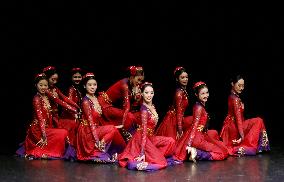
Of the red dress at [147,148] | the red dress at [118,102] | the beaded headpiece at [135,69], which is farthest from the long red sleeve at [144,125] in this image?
the beaded headpiece at [135,69]

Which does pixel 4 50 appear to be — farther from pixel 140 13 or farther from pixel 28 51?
pixel 140 13

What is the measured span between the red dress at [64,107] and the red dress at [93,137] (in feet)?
0.98

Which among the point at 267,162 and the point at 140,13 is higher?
the point at 140,13

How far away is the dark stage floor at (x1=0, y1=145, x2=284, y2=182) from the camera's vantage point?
16.0 feet

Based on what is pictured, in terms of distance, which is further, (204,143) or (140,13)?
(140,13)

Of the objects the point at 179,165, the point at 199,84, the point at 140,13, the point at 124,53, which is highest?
the point at 140,13

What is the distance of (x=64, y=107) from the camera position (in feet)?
20.5

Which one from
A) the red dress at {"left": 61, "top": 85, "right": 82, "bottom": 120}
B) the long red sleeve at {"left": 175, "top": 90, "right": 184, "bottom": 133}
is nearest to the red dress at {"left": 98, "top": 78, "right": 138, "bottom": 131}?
the red dress at {"left": 61, "top": 85, "right": 82, "bottom": 120}

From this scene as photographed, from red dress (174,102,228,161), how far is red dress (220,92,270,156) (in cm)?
26

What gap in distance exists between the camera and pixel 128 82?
20.2ft

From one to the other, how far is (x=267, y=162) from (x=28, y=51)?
3569 mm

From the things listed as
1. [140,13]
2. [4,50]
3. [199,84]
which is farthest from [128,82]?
[4,50]

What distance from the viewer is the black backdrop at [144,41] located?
720cm

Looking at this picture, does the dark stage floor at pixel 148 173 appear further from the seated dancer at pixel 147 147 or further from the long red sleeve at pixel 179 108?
the long red sleeve at pixel 179 108
